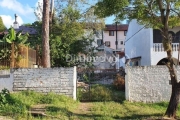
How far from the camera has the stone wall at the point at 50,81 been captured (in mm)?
11984

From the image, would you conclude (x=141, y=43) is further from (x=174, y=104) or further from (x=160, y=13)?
(x=174, y=104)

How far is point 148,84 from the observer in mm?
12219

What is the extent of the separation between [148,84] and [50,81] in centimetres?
438

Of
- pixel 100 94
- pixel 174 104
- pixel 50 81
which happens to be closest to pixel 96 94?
pixel 100 94

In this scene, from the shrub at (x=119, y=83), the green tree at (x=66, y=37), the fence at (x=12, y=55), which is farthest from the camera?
the green tree at (x=66, y=37)

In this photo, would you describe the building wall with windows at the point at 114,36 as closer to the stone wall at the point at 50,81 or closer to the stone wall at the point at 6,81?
the stone wall at the point at 50,81

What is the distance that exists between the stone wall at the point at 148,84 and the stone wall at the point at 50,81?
250 centimetres

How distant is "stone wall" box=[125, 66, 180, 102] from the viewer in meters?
12.2

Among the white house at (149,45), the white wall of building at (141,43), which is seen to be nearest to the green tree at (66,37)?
the white house at (149,45)

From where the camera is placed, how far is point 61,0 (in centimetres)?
2189

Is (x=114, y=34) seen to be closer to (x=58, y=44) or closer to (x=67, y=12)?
(x=67, y=12)

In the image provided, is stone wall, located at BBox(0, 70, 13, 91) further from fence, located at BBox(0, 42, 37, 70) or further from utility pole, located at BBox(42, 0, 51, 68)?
utility pole, located at BBox(42, 0, 51, 68)

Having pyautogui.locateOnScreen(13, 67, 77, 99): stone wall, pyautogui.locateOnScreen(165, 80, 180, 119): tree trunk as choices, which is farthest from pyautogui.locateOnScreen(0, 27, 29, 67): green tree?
pyautogui.locateOnScreen(165, 80, 180, 119): tree trunk

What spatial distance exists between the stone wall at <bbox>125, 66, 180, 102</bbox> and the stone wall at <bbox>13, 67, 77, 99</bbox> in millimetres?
2496
